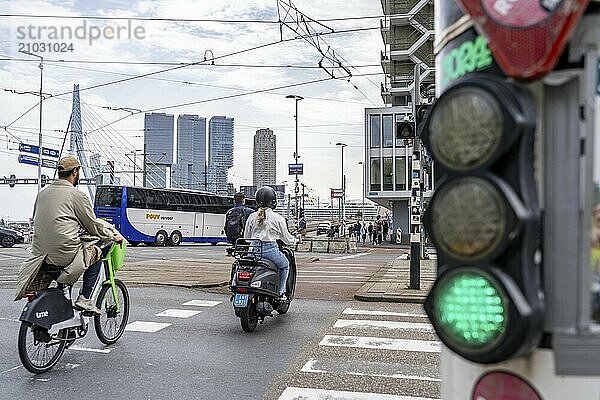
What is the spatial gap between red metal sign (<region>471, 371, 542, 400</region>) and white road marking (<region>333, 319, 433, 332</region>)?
6.63 metres

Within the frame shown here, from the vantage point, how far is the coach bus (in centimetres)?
3725

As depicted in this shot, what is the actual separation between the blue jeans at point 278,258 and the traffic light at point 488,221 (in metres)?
6.77

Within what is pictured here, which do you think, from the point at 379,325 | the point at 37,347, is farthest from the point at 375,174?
the point at 37,347

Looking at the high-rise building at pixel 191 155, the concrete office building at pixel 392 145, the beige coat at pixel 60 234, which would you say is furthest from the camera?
the high-rise building at pixel 191 155

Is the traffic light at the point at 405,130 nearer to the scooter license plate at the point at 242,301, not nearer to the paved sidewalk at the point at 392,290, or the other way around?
the paved sidewalk at the point at 392,290

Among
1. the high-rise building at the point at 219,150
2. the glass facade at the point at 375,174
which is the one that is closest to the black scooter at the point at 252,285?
the glass facade at the point at 375,174

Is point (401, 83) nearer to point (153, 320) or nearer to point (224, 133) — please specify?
point (224, 133)

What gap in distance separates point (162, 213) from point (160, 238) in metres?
1.53

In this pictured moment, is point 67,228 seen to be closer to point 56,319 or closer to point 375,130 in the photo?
point 56,319

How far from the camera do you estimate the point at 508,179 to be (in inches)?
64.6

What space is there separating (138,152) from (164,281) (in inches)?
1749

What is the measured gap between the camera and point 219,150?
7081 centimetres

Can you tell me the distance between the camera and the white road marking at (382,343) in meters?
7.24

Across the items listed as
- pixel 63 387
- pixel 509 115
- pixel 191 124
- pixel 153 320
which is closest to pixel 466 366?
pixel 509 115
